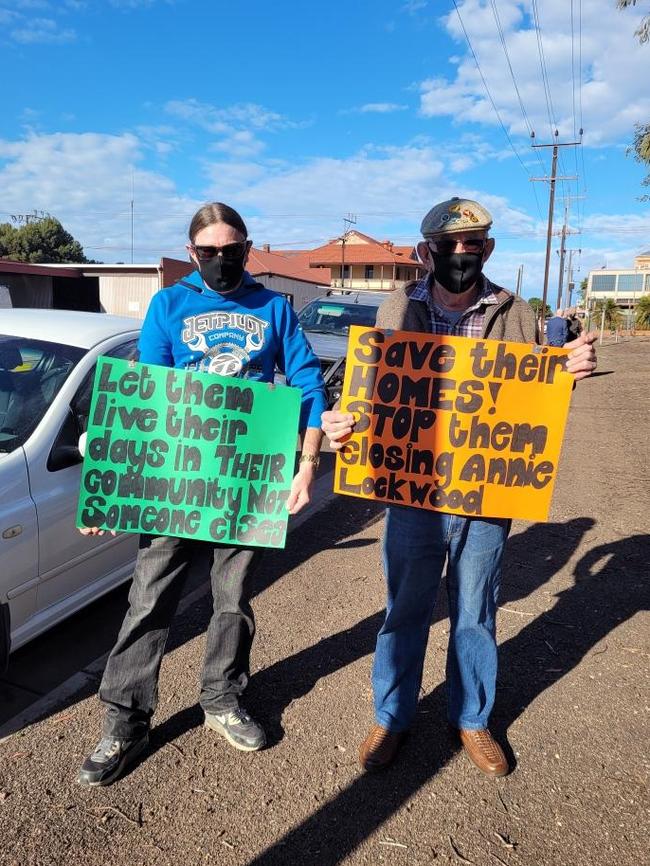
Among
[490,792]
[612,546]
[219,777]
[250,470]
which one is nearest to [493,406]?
[250,470]

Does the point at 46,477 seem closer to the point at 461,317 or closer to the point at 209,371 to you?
the point at 209,371

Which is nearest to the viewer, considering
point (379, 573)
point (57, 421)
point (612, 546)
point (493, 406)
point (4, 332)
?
point (493, 406)

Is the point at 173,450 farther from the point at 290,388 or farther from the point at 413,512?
the point at 413,512

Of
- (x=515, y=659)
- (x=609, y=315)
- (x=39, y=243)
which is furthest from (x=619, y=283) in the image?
(x=515, y=659)

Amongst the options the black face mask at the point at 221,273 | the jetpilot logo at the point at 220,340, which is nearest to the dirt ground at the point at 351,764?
the jetpilot logo at the point at 220,340

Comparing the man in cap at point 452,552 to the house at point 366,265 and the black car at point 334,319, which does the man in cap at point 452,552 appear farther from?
the house at point 366,265

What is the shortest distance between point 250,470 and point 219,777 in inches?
47.6

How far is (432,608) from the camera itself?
2684 mm

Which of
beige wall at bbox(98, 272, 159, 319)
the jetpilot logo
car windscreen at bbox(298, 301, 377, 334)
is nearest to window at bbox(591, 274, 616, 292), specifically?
beige wall at bbox(98, 272, 159, 319)

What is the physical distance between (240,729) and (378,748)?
0.58m

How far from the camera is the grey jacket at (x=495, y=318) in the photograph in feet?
8.29

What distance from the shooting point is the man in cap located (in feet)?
8.20

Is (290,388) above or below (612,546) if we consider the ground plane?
above

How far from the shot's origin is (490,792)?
8.37 feet
